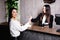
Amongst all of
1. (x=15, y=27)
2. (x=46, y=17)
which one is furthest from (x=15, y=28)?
(x=46, y=17)

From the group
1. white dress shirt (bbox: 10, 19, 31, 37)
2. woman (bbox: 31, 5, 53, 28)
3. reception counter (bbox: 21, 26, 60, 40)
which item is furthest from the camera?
woman (bbox: 31, 5, 53, 28)

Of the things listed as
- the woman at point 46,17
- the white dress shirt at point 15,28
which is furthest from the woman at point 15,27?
the woman at point 46,17

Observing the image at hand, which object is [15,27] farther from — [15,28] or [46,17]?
[46,17]

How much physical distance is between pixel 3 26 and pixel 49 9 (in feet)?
5.32

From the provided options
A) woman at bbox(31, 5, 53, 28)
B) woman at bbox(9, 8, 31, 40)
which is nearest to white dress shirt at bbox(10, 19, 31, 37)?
woman at bbox(9, 8, 31, 40)

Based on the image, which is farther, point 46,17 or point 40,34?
point 46,17

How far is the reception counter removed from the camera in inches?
110

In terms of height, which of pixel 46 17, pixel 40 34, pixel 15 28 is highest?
pixel 46 17

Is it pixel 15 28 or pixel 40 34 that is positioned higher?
pixel 15 28

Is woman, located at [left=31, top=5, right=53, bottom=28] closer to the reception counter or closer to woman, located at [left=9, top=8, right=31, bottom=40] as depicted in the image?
the reception counter

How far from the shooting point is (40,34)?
3018mm

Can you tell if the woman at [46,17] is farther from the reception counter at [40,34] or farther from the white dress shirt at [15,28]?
the white dress shirt at [15,28]

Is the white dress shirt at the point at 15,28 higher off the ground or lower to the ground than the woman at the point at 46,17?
lower

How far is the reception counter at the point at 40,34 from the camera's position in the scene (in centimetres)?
279
